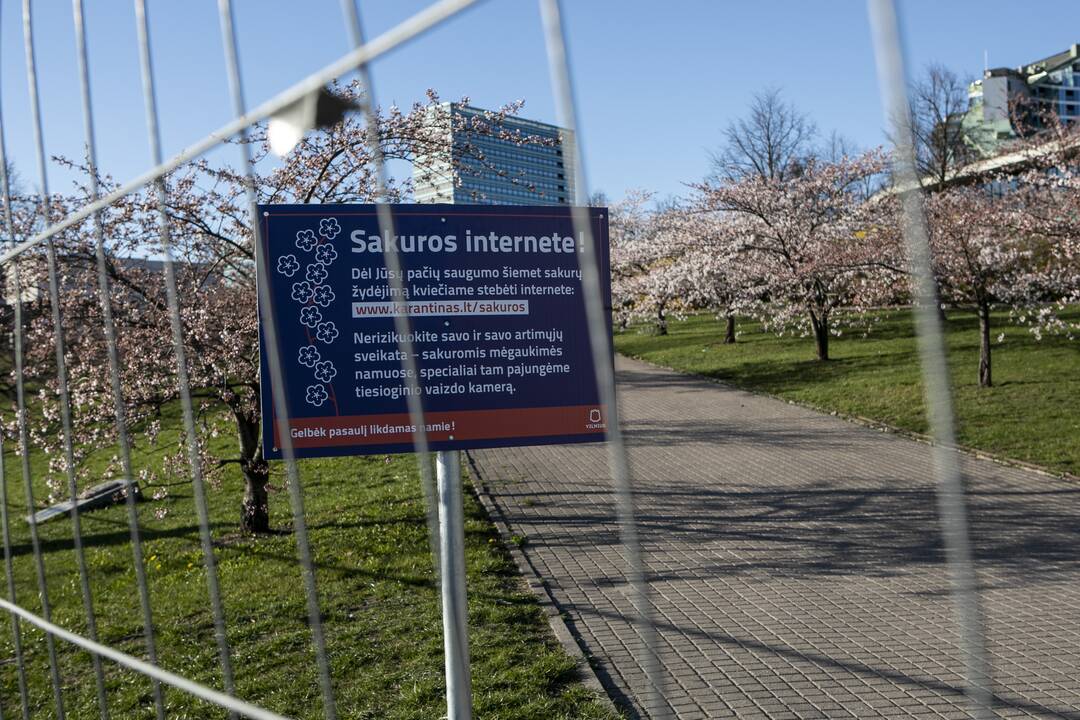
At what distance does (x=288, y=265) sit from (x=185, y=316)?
5.65m

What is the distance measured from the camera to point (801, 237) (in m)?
25.2

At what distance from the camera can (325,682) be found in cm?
191

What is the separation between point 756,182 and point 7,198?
24.7 m

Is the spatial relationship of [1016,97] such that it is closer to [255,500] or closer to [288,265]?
[255,500]

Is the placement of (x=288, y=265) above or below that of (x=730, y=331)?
above

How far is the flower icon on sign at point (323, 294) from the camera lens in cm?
391

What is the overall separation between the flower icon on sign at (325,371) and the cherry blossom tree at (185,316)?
165 inches

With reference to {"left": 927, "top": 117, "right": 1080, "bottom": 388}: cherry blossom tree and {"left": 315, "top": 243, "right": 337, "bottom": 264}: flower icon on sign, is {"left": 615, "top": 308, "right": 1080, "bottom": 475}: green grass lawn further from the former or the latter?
{"left": 315, "top": 243, "right": 337, "bottom": 264}: flower icon on sign

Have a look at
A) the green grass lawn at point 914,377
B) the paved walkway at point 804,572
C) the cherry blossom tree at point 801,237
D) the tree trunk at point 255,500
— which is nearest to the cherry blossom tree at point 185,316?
the tree trunk at point 255,500

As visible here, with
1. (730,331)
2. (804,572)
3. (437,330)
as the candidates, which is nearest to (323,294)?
(437,330)

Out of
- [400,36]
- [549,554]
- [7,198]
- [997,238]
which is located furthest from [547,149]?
[997,238]

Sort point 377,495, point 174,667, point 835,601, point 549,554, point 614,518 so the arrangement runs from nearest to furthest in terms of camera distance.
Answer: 1. point 174,667
2. point 835,601
3. point 549,554
4. point 614,518
5. point 377,495

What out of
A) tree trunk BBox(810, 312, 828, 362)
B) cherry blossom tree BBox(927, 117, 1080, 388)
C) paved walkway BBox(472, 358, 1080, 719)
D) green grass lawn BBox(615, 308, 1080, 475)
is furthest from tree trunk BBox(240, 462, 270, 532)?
tree trunk BBox(810, 312, 828, 362)

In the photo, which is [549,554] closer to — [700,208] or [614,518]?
[614,518]
